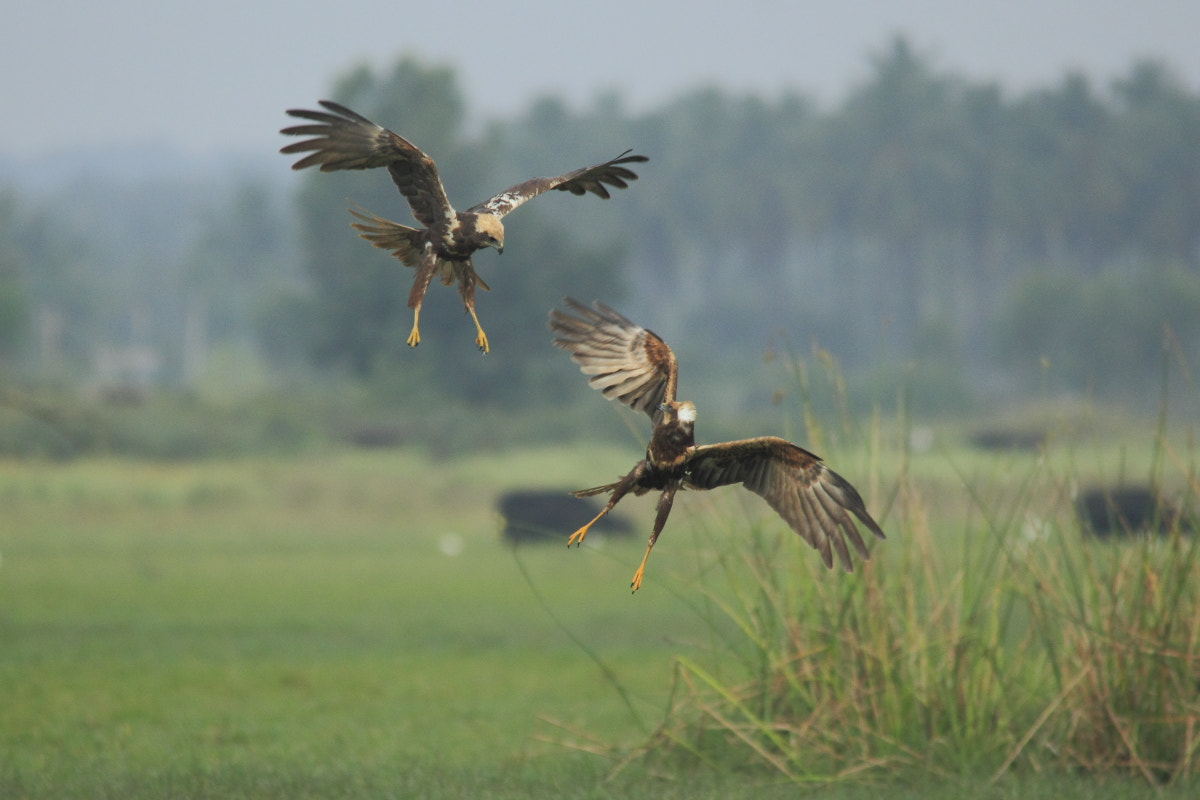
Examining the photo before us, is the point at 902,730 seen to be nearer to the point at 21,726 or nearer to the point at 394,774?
the point at 394,774

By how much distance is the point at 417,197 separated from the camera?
2.73m

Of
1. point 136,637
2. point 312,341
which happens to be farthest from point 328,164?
point 312,341

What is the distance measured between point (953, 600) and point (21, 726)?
5.36m

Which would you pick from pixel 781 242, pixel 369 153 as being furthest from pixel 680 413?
pixel 781 242

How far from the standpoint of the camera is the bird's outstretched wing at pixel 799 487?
2678 millimetres

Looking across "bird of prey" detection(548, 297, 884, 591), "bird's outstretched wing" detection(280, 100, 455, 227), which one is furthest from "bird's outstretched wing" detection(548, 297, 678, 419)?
"bird's outstretched wing" detection(280, 100, 455, 227)

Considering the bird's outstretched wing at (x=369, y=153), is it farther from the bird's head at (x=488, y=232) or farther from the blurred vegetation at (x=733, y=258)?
the blurred vegetation at (x=733, y=258)

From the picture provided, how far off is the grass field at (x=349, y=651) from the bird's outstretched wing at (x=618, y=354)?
169cm

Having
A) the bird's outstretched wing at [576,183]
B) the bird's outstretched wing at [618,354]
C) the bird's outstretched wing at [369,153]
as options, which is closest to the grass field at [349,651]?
the bird's outstretched wing at [618,354]

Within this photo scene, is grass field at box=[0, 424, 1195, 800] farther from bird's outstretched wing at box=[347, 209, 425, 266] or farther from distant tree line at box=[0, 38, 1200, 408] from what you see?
distant tree line at box=[0, 38, 1200, 408]

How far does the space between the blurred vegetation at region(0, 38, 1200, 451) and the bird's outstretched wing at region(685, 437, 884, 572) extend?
36.3 m

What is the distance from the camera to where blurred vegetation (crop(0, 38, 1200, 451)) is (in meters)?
44.7

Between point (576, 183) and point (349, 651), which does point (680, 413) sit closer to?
point (576, 183)

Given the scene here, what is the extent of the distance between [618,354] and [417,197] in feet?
Answer: 1.74
